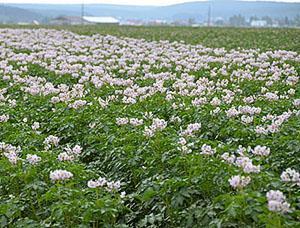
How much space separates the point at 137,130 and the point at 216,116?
3.27 ft

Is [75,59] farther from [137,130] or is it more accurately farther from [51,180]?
[51,180]

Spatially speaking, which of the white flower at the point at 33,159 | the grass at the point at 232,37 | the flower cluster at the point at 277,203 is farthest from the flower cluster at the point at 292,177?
the grass at the point at 232,37

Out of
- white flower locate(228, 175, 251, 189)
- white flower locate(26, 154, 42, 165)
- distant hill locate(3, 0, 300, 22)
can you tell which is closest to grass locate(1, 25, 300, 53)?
white flower locate(26, 154, 42, 165)

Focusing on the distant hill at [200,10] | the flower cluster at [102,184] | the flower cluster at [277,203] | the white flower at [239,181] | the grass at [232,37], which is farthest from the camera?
the distant hill at [200,10]

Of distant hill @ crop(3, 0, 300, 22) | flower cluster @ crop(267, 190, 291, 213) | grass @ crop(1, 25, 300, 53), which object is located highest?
flower cluster @ crop(267, 190, 291, 213)

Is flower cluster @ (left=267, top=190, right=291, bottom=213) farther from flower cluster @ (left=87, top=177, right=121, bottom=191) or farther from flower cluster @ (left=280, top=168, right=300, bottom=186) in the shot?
flower cluster @ (left=87, top=177, right=121, bottom=191)

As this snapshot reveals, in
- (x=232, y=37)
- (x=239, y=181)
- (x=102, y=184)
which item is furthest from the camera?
(x=232, y=37)

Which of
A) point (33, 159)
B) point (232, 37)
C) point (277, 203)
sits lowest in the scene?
point (232, 37)

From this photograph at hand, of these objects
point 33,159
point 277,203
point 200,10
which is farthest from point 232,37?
point 200,10

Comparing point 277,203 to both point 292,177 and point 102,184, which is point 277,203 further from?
point 102,184

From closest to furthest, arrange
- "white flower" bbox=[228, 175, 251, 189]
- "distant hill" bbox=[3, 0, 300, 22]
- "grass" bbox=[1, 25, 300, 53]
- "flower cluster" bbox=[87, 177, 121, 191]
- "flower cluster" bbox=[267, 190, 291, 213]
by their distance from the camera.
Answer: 1. "flower cluster" bbox=[267, 190, 291, 213]
2. "white flower" bbox=[228, 175, 251, 189]
3. "flower cluster" bbox=[87, 177, 121, 191]
4. "grass" bbox=[1, 25, 300, 53]
5. "distant hill" bbox=[3, 0, 300, 22]

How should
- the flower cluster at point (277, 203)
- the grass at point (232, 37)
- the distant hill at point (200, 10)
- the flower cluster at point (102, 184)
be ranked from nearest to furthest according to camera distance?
1. the flower cluster at point (277, 203)
2. the flower cluster at point (102, 184)
3. the grass at point (232, 37)
4. the distant hill at point (200, 10)

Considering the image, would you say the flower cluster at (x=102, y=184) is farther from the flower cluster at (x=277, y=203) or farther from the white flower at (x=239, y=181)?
the flower cluster at (x=277, y=203)

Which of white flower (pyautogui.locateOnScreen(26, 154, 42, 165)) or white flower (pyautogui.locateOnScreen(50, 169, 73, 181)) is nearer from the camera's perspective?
white flower (pyautogui.locateOnScreen(50, 169, 73, 181))
